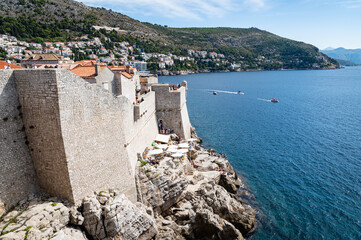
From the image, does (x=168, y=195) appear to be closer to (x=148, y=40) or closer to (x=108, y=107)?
(x=108, y=107)

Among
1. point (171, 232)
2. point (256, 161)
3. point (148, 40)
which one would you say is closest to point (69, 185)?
point (171, 232)

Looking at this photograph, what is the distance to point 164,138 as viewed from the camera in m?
27.3

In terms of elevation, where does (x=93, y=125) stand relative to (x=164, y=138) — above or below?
above

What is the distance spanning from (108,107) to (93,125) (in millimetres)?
1636

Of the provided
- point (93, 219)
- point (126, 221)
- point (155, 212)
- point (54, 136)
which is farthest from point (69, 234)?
point (155, 212)

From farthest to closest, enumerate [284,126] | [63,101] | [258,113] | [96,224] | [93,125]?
[258,113] → [284,126] → [93,125] → [96,224] → [63,101]

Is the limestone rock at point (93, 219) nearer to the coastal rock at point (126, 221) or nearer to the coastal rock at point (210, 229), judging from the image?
the coastal rock at point (126, 221)

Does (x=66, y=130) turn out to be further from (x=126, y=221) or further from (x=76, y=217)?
(x=126, y=221)

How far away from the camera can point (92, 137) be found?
14.3 metres

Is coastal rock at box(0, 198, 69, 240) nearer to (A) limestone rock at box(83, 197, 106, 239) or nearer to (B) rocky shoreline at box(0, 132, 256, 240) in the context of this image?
(B) rocky shoreline at box(0, 132, 256, 240)

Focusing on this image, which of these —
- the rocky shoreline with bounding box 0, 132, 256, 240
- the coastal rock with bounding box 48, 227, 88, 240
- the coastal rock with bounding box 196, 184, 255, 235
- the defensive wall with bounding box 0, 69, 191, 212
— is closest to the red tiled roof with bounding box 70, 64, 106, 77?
the defensive wall with bounding box 0, 69, 191, 212

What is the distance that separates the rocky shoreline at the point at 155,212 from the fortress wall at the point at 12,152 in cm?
60

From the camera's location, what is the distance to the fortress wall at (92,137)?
12602 mm

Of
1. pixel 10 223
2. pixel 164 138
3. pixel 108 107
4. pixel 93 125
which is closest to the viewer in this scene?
pixel 10 223
